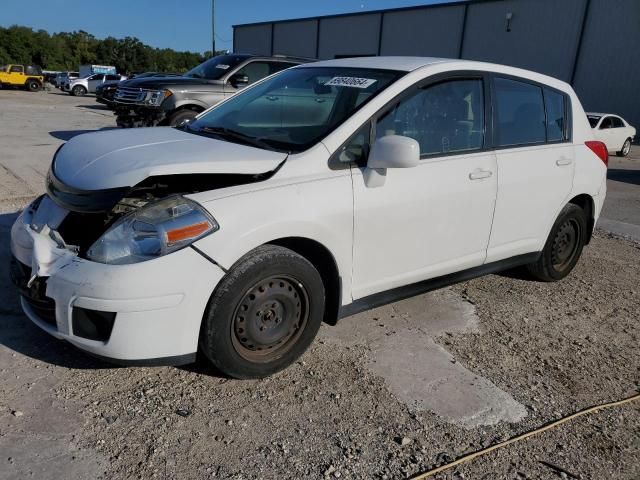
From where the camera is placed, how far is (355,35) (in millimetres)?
35969

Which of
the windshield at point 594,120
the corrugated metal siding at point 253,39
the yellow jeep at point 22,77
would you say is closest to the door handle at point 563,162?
the windshield at point 594,120

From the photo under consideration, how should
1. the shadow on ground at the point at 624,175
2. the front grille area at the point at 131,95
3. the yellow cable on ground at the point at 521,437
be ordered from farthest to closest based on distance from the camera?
the shadow on ground at the point at 624,175
the front grille area at the point at 131,95
the yellow cable on ground at the point at 521,437

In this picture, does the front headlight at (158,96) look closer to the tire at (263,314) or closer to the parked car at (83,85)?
the tire at (263,314)

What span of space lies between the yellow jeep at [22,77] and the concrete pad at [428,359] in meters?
41.9

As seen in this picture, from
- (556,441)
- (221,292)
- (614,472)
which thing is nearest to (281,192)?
(221,292)

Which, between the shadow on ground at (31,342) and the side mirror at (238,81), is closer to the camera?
the shadow on ground at (31,342)

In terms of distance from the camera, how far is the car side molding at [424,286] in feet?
10.7

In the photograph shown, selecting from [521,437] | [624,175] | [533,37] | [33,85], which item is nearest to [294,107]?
[521,437]

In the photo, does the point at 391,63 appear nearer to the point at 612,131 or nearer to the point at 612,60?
the point at 612,131

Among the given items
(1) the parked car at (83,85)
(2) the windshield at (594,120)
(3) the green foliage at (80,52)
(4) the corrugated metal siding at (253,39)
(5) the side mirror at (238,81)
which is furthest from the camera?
(3) the green foliage at (80,52)

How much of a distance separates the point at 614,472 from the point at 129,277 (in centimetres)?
237

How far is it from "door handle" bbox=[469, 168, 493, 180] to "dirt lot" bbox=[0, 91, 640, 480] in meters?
1.05

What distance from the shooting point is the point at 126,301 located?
244 centimetres

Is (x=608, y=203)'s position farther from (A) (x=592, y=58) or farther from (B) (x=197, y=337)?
(A) (x=592, y=58)
